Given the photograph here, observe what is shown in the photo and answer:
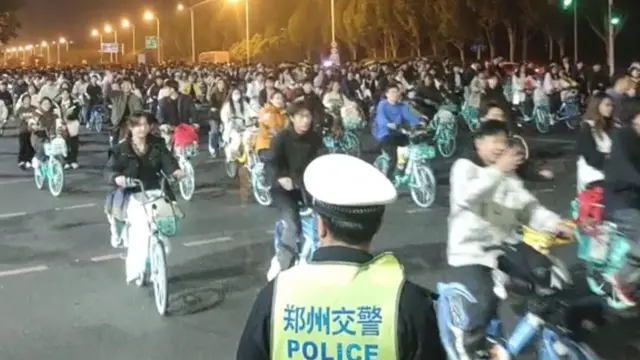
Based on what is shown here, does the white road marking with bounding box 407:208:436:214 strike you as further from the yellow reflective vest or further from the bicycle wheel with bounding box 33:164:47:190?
the yellow reflective vest

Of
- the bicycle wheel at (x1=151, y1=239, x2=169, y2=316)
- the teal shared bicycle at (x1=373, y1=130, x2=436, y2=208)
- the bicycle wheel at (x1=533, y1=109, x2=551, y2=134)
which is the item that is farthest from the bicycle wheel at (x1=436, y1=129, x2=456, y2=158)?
the bicycle wheel at (x1=151, y1=239, x2=169, y2=316)

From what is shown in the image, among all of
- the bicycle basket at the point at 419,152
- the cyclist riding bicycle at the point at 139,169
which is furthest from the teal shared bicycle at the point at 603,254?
the bicycle basket at the point at 419,152

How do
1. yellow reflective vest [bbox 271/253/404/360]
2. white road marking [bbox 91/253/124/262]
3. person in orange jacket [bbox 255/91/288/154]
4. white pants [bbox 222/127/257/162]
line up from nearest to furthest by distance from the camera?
yellow reflective vest [bbox 271/253/404/360] < white road marking [bbox 91/253/124/262] < person in orange jacket [bbox 255/91/288/154] < white pants [bbox 222/127/257/162]

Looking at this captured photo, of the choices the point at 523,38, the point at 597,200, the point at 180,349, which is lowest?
the point at 180,349

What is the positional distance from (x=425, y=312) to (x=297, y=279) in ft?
1.19

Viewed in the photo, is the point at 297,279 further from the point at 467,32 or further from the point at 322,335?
the point at 467,32

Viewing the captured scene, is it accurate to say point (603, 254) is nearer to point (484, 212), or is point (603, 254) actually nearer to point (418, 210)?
point (484, 212)

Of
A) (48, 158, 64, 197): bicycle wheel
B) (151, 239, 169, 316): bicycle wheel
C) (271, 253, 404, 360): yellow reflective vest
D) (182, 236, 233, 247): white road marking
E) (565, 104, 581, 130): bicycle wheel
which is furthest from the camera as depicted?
(565, 104, 581, 130): bicycle wheel

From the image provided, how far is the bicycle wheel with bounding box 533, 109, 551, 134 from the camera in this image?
26.9m

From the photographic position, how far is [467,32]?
211 ft

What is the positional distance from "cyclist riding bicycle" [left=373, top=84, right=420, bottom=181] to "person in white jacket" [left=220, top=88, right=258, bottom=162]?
3.08 m

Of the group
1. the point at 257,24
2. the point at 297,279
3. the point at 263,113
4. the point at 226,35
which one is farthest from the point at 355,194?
the point at 226,35

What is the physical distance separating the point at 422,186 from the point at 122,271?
5.14 metres

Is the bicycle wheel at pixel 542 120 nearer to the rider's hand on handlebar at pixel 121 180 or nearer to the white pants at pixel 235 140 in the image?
the white pants at pixel 235 140
